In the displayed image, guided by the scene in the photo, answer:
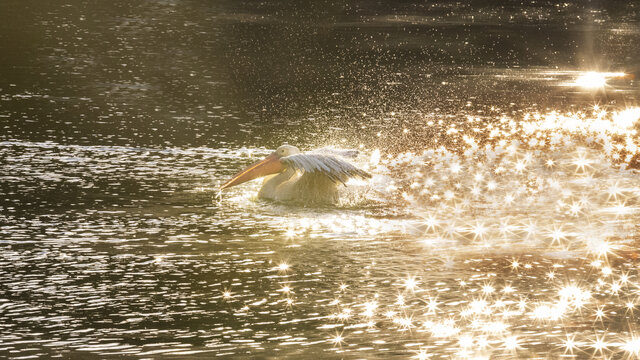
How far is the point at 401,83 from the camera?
1238 centimetres

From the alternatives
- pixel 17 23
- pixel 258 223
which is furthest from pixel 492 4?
pixel 258 223

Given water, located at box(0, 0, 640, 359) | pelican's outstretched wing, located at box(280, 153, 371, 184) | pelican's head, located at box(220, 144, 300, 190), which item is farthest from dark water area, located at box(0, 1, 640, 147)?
pelican's outstretched wing, located at box(280, 153, 371, 184)

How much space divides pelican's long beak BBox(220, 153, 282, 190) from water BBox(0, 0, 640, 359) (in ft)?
0.76

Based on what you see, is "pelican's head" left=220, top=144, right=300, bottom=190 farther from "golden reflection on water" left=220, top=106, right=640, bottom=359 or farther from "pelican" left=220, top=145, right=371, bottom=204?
"golden reflection on water" left=220, top=106, right=640, bottom=359

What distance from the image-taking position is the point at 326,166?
7422mm

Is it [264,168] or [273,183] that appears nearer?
[273,183]

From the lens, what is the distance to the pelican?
7402mm

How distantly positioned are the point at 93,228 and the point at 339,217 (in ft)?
5.11

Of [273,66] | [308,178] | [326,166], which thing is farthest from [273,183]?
[273,66]

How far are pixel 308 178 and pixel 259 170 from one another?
1.56 ft

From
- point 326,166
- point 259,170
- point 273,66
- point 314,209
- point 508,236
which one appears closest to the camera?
point 508,236

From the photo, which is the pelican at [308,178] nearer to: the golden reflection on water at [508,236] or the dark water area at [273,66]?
the golden reflection on water at [508,236]

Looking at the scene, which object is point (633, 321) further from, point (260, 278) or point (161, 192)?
point (161, 192)

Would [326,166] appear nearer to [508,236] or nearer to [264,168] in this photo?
[264,168]
